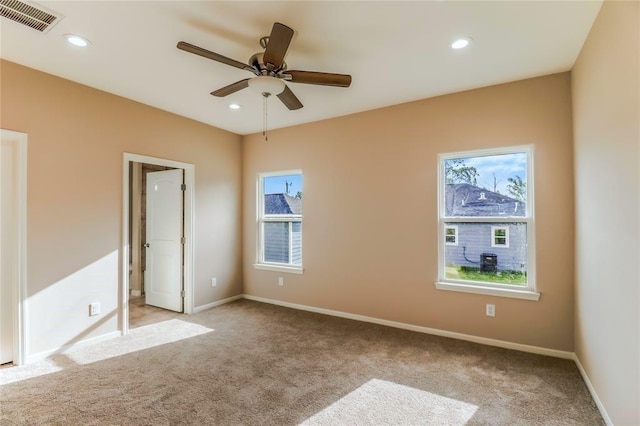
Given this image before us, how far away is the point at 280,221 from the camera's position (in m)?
4.95

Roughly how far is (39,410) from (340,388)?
7.06ft

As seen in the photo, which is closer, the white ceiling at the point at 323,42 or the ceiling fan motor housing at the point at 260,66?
the white ceiling at the point at 323,42

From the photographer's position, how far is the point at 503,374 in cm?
267

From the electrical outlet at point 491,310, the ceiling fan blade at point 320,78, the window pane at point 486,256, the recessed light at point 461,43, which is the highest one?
the recessed light at point 461,43

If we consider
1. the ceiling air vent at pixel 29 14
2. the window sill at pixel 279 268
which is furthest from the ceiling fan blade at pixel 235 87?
the window sill at pixel 279 268

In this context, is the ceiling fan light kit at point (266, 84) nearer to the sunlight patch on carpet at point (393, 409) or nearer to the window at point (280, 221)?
the window at point (280, 221)

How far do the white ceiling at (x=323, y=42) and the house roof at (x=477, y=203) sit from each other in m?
1.12

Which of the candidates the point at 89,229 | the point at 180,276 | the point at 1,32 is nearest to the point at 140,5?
the point at 1,32

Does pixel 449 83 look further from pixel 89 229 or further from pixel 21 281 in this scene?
pixel 21 281

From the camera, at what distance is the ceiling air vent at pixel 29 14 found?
2.06 meters

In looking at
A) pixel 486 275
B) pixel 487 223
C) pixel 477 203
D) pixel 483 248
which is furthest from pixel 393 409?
pixel 477 203

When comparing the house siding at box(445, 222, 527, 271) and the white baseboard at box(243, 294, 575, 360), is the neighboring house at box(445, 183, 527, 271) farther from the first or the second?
the white baseboard at box(243, 294, 575, 360)

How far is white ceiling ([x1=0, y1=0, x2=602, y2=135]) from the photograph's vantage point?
211 centimetres

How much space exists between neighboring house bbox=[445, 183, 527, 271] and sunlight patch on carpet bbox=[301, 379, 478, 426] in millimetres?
1622
